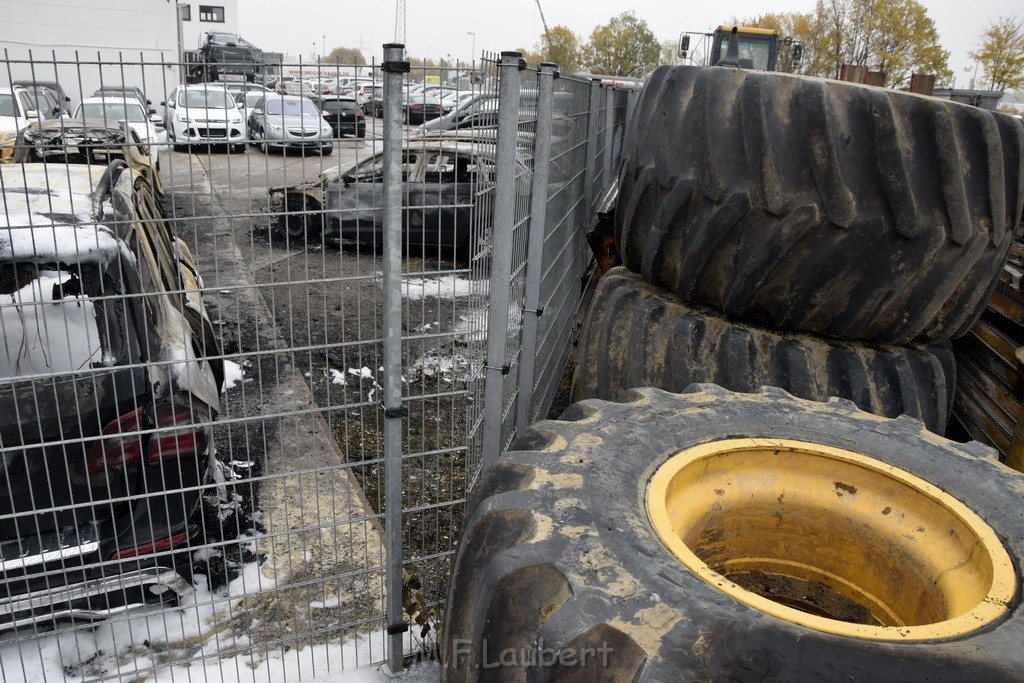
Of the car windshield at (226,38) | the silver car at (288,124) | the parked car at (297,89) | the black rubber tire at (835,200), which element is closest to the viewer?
the silver car at (288,124)

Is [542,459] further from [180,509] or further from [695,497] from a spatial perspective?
[180,509]

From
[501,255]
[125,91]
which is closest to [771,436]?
[501,255]

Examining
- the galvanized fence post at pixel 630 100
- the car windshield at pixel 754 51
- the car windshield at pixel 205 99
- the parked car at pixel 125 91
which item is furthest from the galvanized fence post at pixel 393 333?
the car windshield at pixel 754 51

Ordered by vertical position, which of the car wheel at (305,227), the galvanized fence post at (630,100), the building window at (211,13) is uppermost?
the building window at (211,13)

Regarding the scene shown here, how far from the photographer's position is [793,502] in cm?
225

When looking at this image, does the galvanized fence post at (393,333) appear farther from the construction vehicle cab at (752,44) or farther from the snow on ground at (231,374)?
the construction vehicle cab at (752,44)

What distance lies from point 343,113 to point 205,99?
0.44m

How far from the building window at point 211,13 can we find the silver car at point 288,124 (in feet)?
184

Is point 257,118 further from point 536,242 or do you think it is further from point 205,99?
point 536,242

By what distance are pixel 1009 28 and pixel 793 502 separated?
35.4 meters

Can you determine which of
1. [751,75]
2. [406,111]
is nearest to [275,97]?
[406,111]

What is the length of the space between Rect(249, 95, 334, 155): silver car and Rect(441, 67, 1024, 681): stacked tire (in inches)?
44.7

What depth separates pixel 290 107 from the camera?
2.44 meters

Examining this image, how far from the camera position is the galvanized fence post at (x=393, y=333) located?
2354mm
